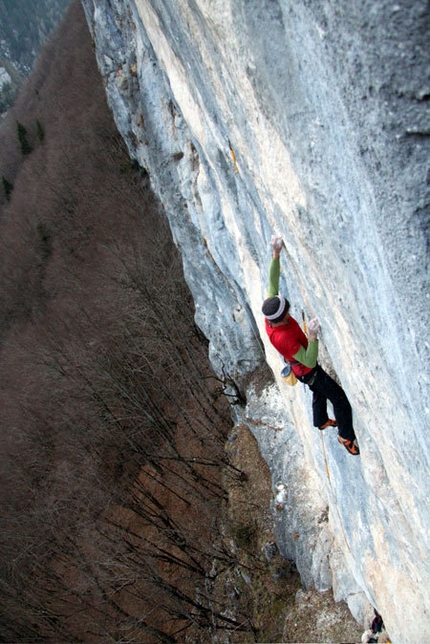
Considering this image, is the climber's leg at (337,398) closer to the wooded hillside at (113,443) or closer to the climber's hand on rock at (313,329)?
the climber's hand on rock at (313,329)

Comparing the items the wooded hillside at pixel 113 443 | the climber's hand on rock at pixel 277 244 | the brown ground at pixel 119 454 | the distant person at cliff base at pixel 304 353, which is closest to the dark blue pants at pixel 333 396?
the distant person at cliff base at pixel 304 353

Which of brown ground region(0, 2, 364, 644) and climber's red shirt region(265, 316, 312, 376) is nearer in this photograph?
climber's red shirt region(265, 316, 312, 376)

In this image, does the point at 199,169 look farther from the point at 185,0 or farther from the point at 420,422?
the point at 420,422

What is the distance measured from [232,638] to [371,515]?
407 inches

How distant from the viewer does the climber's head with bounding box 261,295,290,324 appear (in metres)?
4.87

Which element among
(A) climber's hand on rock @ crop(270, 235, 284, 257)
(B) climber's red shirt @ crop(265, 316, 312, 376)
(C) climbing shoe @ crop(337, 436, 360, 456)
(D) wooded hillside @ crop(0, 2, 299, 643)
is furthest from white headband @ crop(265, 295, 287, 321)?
(D) wooded hillside @ crop(0, 2, 299, 643)

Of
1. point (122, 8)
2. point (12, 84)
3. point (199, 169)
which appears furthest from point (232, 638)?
point (12, 84)

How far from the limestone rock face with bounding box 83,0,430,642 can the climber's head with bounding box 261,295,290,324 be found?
0.33 metres

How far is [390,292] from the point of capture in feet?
10.0

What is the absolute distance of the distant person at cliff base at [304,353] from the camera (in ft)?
16.2

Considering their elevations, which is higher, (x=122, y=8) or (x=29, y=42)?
(x=29, y=42)

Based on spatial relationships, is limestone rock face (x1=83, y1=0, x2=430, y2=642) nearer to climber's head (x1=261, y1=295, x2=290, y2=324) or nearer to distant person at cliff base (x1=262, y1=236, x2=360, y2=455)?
distant person at cliff base (x1=262, y1=236, x2=360, y2=455)

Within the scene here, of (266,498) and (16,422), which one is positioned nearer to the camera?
(266,498)

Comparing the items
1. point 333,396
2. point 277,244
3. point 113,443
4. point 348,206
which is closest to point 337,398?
point 333,396
